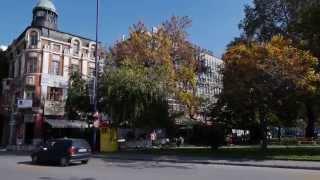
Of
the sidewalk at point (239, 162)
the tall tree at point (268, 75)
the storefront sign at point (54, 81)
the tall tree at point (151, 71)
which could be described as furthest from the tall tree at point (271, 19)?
the storefront sign at point (54, 81)

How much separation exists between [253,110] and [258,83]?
3.32 meters

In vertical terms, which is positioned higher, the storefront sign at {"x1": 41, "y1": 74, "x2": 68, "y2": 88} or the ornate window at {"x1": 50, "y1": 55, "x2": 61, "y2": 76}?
the ornate window at {"x1": 50, "y1": 55, "x2": 61, "y2": 76}

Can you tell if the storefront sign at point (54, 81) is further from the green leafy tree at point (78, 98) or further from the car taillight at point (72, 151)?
the car taillight at point (72, 151)

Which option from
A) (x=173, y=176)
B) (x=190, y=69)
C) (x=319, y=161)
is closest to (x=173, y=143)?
(x=190, y=69)

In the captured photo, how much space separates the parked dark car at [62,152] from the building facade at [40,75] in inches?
941

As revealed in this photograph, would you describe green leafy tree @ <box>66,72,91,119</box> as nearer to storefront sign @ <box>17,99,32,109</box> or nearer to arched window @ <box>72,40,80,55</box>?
storefront sign @ <box>17,99,32,109</box>

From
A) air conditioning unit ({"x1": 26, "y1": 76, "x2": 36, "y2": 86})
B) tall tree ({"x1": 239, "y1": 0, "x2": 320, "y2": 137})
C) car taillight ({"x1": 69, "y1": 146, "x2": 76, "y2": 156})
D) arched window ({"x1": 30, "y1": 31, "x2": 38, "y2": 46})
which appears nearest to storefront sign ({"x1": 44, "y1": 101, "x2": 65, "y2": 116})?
air conditioning unit ({"x1": 26, "y1": 76, "x2": 36, "y2": 86})

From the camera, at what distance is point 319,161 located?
95.2 feet

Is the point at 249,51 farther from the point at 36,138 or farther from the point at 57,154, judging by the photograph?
the point at 36,138

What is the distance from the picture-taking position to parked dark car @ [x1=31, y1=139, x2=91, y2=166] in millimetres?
27406

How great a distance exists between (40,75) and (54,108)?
143 inches

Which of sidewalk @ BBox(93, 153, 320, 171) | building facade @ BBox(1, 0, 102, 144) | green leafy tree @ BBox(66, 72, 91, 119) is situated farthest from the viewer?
building facade @ BBox(1, 0, 102, 144)

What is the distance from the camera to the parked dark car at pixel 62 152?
89.9ft

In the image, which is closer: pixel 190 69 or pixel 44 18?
pixel 190 69
